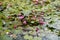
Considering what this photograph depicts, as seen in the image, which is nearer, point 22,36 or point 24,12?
point 22,36

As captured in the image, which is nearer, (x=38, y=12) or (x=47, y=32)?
(x=47, y=32)

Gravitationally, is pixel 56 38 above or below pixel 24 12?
below

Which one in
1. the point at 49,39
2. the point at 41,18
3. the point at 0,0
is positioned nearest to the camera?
the point at 49,39

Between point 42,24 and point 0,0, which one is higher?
point 0,0

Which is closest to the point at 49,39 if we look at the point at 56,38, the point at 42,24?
the point at 56,38

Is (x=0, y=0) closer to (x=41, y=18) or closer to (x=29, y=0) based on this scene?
(x=29, y=0)

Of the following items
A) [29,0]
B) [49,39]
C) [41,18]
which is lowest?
[49,39]

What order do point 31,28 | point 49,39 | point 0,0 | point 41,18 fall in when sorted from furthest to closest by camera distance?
point 0,0 < point 41,18 < point 31,28 < point 49,39

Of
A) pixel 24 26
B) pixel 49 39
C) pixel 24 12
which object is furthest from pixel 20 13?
pixel 49 39

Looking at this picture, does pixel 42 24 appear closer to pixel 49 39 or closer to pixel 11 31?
pixel 49 39
